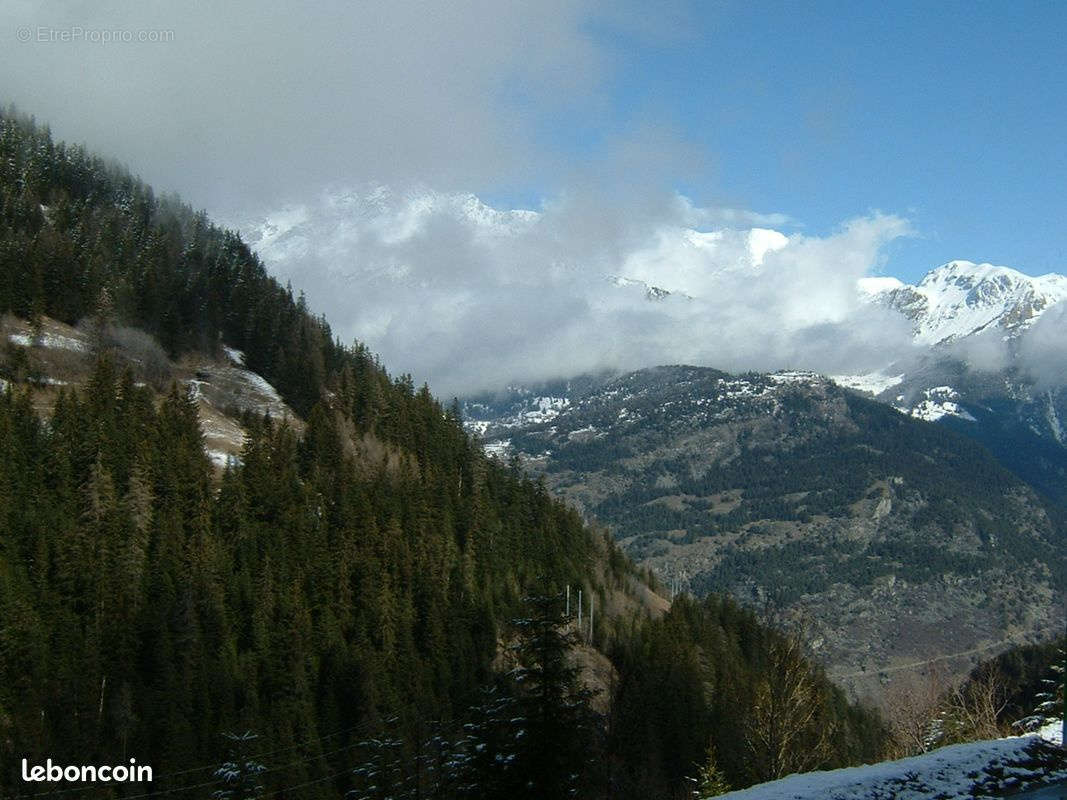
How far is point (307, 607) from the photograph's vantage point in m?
101

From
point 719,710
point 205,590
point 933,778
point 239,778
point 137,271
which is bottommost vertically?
point 719,710

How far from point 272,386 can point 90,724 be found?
312 feet

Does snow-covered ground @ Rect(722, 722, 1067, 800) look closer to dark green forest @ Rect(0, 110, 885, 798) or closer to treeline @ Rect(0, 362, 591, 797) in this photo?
dark green forest @ Rect(0, 110, 885, 798)

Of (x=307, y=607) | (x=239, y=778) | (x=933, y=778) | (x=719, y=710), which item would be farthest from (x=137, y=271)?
(x=933, y=778)

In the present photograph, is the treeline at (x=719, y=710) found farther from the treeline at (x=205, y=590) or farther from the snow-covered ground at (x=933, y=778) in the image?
the snow-covered ground at (x=933, y=778)

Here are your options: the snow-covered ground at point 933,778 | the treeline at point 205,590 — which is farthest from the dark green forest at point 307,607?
the snow-covered ground at point 933,778

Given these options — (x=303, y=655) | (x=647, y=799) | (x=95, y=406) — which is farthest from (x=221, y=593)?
(x=647, y=799)

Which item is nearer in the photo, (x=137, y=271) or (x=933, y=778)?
(x=933, y=778)

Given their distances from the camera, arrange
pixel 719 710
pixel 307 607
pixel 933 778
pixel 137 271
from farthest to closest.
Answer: pixel 137 271
pixel 719 710
pixel 307 607
pixel 933 778

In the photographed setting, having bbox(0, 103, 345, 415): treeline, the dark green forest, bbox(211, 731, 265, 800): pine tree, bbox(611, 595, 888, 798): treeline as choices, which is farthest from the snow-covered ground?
bbox(0, 103, 345, 415): treeline

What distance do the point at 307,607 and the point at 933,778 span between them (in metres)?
84.3

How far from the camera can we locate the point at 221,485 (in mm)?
113500

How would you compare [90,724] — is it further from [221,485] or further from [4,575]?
[221,485]

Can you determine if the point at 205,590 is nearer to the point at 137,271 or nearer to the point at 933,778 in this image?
the point at 933,778
